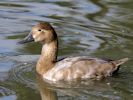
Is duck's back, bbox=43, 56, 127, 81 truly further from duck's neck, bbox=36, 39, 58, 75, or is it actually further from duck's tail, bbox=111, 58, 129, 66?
duck's neck, bbox=36, 39, 58, 75

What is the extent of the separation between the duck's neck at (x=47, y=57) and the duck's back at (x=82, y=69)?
0.25m

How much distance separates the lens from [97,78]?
30.9 feet

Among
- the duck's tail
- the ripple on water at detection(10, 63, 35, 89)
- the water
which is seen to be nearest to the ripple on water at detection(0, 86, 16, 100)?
the water

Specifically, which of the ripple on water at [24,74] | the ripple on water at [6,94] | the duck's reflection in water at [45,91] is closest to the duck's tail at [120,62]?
the duck's reflection in water at [45,91]

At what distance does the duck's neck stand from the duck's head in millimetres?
85

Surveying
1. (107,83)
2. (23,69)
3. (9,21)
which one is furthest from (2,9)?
(107,83)

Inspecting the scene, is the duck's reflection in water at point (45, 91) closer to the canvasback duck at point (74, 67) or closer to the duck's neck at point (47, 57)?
the canvasback duck at point (74, 67)

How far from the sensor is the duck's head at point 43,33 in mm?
9625

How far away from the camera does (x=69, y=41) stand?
11383mm

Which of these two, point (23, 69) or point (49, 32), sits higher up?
point (49, 32)

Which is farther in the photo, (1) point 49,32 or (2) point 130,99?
(1) point 49,32

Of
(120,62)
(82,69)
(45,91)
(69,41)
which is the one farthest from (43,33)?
(69,41)

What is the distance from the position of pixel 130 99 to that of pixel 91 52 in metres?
2.24

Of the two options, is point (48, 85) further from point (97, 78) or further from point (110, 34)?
point (110, 34)
